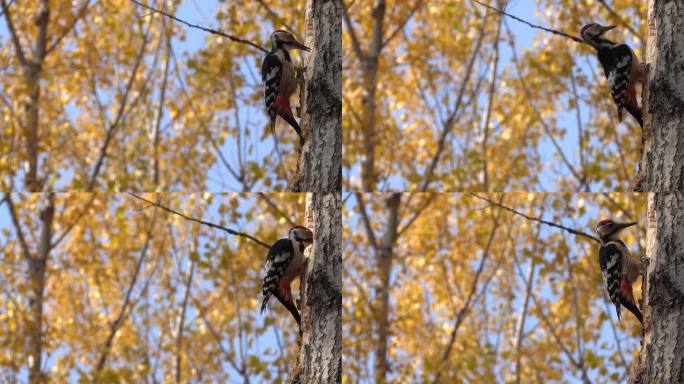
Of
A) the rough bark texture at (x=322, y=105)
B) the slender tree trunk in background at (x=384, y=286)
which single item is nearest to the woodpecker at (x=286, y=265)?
the rough bark texture at (x=322, y=105)

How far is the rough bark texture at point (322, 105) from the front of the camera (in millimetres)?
4488

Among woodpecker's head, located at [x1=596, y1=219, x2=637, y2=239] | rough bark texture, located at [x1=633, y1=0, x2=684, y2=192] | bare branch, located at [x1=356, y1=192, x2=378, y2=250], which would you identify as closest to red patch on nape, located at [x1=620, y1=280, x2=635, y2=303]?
woodpecker's head, located at [x1=596, y1=219, x2=637, y2=239]

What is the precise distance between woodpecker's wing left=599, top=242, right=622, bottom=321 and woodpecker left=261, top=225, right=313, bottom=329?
66.1 inches

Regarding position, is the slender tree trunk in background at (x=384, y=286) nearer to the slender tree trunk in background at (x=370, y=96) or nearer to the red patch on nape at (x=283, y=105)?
the slender tree trunk in background at (x=370, y=96)

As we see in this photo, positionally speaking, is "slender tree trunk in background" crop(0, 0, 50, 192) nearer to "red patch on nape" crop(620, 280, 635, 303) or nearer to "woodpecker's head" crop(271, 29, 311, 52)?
"woodpecker's head" crop(271, 29, 311, 52)

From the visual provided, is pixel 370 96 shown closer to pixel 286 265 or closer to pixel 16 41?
pixel 16 41

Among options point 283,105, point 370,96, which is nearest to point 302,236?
point 283,105

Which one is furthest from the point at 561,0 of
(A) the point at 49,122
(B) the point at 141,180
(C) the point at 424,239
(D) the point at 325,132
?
(D) the point at 325,132

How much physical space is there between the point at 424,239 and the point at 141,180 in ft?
18.4

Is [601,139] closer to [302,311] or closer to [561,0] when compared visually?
[561,0]

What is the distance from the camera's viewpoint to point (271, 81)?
555 centimetres

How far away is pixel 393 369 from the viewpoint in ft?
36.2

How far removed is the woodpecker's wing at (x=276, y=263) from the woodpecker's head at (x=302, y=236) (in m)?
0.05

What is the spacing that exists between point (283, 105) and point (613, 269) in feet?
7.09
